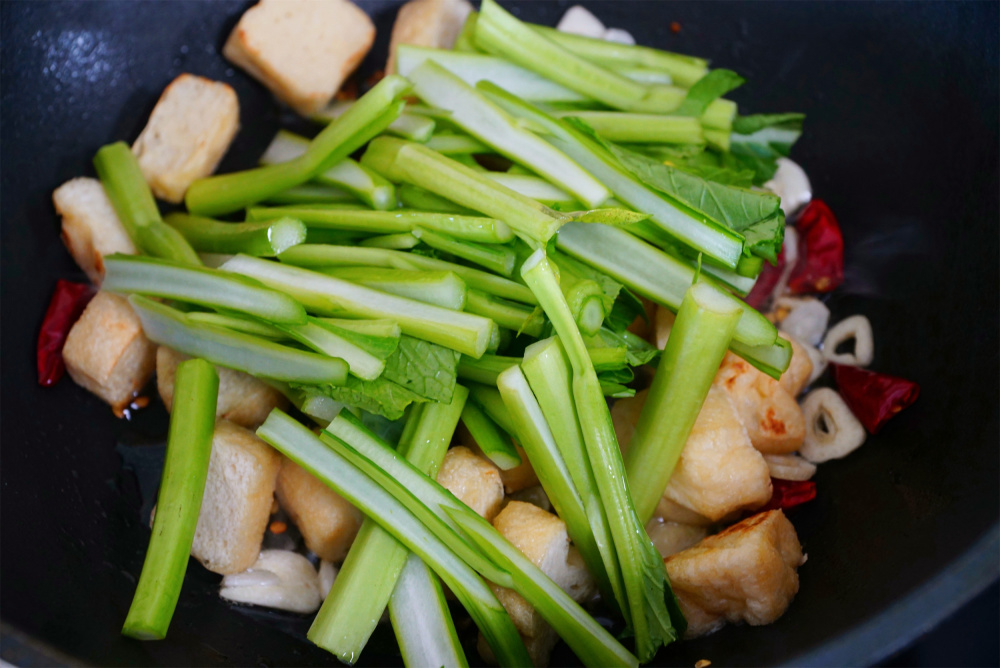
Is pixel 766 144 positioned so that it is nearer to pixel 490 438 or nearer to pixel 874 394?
pixel 874 394

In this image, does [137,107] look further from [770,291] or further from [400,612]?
[770,291]

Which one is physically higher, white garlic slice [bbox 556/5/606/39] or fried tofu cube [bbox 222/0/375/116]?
white garlic slice [bbox 556/5/606/39]

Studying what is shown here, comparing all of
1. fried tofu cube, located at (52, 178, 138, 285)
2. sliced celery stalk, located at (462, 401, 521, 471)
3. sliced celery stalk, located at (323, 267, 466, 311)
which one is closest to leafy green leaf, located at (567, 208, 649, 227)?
sliced celery stalk, located at (323, 267, 466, 311)

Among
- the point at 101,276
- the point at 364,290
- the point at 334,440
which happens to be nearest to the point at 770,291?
the point at 364,290

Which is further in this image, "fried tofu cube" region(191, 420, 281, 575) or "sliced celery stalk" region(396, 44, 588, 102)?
"sliced celery stalk" region(396, 44, 588, 102)

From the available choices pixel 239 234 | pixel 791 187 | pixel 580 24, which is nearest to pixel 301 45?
pixel 239 234

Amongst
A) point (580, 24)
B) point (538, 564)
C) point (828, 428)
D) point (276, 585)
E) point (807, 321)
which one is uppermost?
point (580, 24)

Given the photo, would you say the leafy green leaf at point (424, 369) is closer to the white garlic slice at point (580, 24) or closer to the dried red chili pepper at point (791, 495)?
the dried red chili pepper at point (791, 495)

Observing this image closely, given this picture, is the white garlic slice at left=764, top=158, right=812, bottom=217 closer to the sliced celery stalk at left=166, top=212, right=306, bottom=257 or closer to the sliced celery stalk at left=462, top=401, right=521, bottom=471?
the sliced celery stalk at left=462, top=401, right=521, bottom=471
